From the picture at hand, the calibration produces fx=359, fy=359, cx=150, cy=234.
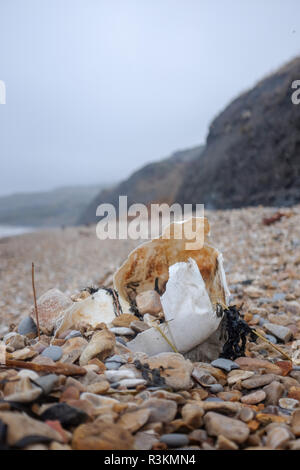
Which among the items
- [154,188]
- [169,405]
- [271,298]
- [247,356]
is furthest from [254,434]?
[154,188]

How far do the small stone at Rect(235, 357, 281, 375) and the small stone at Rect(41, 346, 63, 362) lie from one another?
99 cm

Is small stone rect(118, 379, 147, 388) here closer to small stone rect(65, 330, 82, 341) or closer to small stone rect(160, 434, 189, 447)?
small stone rect(160, 434, 189, 447)

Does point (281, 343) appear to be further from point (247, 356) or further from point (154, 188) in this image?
point (154, 188)

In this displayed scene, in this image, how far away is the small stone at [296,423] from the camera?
1325 millimetres

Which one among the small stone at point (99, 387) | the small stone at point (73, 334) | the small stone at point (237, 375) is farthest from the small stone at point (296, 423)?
the small stone at point (73, 334)

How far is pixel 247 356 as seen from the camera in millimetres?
2205

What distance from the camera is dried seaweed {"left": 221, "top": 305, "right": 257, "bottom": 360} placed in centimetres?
210

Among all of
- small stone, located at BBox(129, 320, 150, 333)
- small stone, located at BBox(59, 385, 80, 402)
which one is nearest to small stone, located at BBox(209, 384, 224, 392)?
small stone, located at BBox(129, 320, 150, 333)

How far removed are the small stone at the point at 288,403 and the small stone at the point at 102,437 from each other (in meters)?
0.81

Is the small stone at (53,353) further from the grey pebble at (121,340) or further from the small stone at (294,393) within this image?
the small stone at (294,393)

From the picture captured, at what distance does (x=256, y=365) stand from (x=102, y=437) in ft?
3.74

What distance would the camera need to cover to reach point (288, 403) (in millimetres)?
1624

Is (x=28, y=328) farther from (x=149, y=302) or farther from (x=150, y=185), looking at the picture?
(x=150, y=185)

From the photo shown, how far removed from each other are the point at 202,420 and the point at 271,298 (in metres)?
2.54
